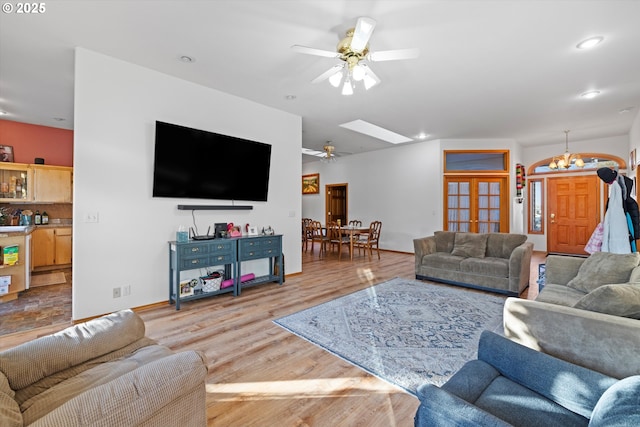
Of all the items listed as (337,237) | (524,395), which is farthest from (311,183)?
(524,395)

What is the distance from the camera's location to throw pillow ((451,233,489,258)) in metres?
4.71

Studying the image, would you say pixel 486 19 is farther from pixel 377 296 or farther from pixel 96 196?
pixel 96 196

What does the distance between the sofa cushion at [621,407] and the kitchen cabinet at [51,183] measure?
738 centimetres

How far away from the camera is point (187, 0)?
233 cm

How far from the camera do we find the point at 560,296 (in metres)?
2.59

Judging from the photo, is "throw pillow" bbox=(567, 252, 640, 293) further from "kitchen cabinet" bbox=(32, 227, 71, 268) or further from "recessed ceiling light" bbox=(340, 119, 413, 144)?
"kitchen cabinet" bbox=(32, 227, 71, 268)

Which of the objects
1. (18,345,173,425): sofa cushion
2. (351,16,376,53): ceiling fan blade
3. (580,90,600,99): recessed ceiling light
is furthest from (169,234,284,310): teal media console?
(580,90,600,99): recessed ceiling light

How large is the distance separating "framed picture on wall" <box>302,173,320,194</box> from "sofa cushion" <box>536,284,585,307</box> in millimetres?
7774

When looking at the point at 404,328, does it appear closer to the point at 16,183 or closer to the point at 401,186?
the point at 401,186

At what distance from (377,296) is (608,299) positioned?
2.64 m

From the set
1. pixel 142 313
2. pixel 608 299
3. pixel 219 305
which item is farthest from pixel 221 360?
pixel 608 299

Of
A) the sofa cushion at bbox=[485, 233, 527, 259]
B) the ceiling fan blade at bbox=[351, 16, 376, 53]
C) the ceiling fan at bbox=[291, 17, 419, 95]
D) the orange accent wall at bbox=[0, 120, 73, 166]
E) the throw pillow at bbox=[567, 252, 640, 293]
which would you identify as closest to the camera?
the ceiling fan blade at bbox=[351, 16, 376, 53]

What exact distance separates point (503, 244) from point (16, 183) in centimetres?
857

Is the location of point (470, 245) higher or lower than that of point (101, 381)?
higher
